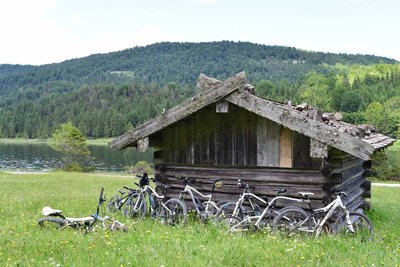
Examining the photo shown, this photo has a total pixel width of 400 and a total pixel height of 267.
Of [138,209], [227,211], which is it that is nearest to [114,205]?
[138,209]

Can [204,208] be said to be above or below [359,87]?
below

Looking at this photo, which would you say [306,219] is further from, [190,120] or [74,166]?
[74,166]

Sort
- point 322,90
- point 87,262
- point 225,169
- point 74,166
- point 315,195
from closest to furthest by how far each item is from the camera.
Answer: point 87,262 < point 315,195 < point 225,169 < point 74,166 < point 322,90

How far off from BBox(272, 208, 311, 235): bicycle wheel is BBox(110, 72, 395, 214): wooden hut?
0.84 meters

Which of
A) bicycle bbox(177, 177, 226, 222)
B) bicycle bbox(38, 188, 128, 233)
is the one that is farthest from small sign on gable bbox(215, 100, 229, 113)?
bicycle bbox(38, 188, 128, 233)

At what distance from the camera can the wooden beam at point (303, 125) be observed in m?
9.07

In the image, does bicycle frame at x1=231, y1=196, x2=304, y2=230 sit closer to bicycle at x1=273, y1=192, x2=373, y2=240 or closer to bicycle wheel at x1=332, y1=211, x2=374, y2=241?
bicycle at x1=273, y1=192, x2=373, y2=240

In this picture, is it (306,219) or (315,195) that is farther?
(315,195)

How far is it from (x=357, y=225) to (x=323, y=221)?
712mm

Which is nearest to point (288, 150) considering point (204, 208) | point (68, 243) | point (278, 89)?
point (204, 208)

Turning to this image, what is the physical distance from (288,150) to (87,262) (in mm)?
5383

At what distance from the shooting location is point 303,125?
955 cm

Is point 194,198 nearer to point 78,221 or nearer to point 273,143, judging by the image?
point 273,143

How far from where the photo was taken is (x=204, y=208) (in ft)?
37.9
